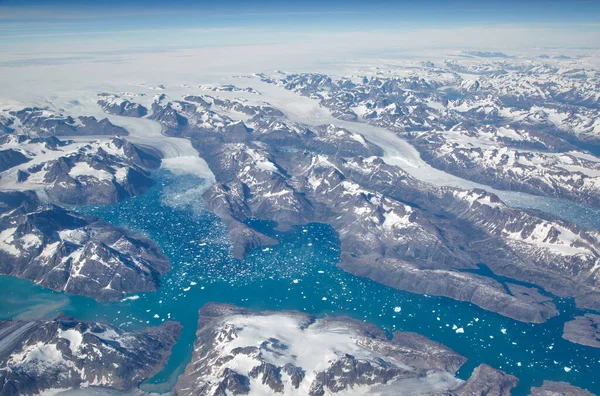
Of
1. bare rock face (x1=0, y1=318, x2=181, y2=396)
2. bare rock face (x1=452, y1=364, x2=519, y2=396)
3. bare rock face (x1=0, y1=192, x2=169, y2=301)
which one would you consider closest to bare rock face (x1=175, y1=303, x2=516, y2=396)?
bare rock face (x1=452, y1=364, x2=519, y2=396)

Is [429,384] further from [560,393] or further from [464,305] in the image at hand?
[464,305]

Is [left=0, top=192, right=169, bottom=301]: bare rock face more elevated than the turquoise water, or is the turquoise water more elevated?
[left=0, top=192, right=169, bottom=301]: bare rock face

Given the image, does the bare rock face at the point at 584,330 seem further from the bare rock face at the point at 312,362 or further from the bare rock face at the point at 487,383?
the bare rock face at the point at 312,362

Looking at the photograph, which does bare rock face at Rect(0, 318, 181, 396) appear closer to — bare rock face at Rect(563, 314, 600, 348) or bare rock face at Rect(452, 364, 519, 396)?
bare rock face at Rect(452, 364, 519, 396)

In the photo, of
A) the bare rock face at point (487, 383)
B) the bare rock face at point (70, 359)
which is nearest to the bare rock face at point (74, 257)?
the bare rock face at point (70, 359)

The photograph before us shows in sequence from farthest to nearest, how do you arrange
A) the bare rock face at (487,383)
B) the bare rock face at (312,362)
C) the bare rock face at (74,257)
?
the bare rock face at (74,257)
the bare rock face at (487,383)
the bare rock face at (312,362)
